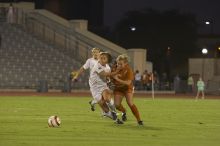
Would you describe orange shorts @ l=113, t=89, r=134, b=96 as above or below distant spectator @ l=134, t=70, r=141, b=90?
below

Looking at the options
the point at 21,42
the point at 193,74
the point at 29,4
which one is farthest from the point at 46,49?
the point at 193,74

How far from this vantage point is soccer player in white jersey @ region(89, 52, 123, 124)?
1959 centimetres

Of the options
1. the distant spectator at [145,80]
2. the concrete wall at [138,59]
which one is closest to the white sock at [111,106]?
the distant spectator at [145,80]

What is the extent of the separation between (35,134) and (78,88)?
3496 centimetres

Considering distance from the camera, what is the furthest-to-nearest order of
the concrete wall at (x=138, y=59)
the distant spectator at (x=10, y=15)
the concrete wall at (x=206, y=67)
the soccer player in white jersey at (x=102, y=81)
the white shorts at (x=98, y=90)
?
the concrete wall at (x=206, y=67) → the concrete wall at (x=138, y=59) → the distant spectator at (x=10, y=15) → the white shorts at (x=98, y=90) → the soccer player in white jersey at (x=102, y=81)

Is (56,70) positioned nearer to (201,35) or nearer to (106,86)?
(106,86)

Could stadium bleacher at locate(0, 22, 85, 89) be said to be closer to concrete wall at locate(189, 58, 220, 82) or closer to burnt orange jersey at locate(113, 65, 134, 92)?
concrete wall at locate(189, 58, 220, 82)

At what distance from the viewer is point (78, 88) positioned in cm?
5088

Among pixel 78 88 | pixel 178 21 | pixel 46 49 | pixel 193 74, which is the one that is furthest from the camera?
pixel 178 21

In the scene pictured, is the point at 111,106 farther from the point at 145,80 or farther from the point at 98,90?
the point at 145,80

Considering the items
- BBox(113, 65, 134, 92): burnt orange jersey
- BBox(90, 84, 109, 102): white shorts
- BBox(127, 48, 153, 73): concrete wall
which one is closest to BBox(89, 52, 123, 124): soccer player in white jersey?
BBox(90, 84, 109, 102): white shorts

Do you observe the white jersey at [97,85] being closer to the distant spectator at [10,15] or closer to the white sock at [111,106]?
the white sock at [111,106]

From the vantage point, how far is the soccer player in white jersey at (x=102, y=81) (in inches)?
771

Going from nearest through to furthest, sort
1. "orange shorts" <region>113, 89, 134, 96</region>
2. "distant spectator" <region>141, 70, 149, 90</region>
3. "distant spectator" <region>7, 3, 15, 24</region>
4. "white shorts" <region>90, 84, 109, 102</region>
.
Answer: "orange shorts" <region>113, 89, 134, 96</region>, "white shorts" <region>90, 84, 109, 102</region>, "distant spectator" <region>141, 70, 149, 90</region>, "distant spectator" <region>7, 3, 15, 24</region>
